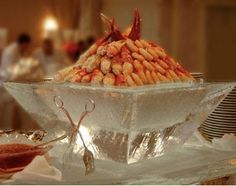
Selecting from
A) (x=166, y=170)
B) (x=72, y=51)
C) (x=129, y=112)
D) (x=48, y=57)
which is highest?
(x=129, y=112)

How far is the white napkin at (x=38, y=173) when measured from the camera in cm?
70

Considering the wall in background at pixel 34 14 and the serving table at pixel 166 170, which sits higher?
the serving table at pixel 166 170

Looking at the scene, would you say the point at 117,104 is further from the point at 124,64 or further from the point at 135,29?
the point at 135,29

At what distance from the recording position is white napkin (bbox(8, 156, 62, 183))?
0.70 metres

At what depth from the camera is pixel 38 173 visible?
70 cm

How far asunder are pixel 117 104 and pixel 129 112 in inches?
0.9

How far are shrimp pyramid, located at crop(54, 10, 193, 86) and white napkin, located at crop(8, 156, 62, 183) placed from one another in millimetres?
189

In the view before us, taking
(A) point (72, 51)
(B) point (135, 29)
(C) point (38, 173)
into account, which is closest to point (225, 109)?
(B) point (135, 29)

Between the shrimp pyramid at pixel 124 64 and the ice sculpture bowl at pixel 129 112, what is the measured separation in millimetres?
38

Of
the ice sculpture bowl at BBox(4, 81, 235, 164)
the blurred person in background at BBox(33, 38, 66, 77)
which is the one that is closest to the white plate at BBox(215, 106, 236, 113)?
the ice sculpture bowl at BBox(4, 81, 235, 164)

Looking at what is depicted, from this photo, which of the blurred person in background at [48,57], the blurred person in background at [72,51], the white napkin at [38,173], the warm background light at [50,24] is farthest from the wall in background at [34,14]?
the white napkin at [38,173]

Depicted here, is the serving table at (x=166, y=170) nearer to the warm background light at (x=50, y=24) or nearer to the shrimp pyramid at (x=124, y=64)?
the shrimp pyramid at (x=124, y=64)

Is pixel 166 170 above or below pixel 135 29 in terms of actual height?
below

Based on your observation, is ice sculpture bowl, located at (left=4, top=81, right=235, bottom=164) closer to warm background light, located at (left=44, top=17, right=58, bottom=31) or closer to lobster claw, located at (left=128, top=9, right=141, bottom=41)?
lobster claw, located at (left=128, top=9, right=141, bottom=41)
